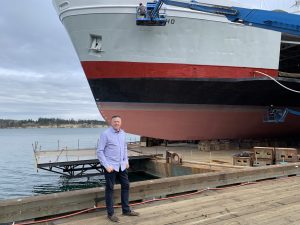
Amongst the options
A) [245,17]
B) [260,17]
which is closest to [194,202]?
[260,17]

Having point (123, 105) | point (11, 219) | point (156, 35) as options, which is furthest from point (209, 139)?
point (11, 219)

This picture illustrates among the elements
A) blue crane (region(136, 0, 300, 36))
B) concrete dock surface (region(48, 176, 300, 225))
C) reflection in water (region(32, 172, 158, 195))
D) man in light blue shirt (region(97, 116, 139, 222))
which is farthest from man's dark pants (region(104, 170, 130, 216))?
reflection in water (region(32, 172, 158, 195))

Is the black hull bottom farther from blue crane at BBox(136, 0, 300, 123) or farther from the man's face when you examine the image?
the man's face

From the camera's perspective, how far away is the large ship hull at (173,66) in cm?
1428

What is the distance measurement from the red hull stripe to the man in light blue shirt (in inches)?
385

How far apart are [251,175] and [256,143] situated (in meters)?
10.6

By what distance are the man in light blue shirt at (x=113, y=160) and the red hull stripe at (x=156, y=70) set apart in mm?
9788

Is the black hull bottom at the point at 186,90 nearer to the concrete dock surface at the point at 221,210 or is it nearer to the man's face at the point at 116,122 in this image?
the concrete dock surface at the point at 221,210

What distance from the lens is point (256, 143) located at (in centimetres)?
1744

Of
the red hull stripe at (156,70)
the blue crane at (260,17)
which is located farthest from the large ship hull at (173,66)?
the blue crane at (260,17)

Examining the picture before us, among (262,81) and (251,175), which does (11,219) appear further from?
(262,81)

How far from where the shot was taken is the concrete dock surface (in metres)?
4.43

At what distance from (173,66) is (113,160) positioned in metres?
10.2

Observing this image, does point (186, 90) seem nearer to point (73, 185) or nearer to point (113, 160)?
point (73, 185)
